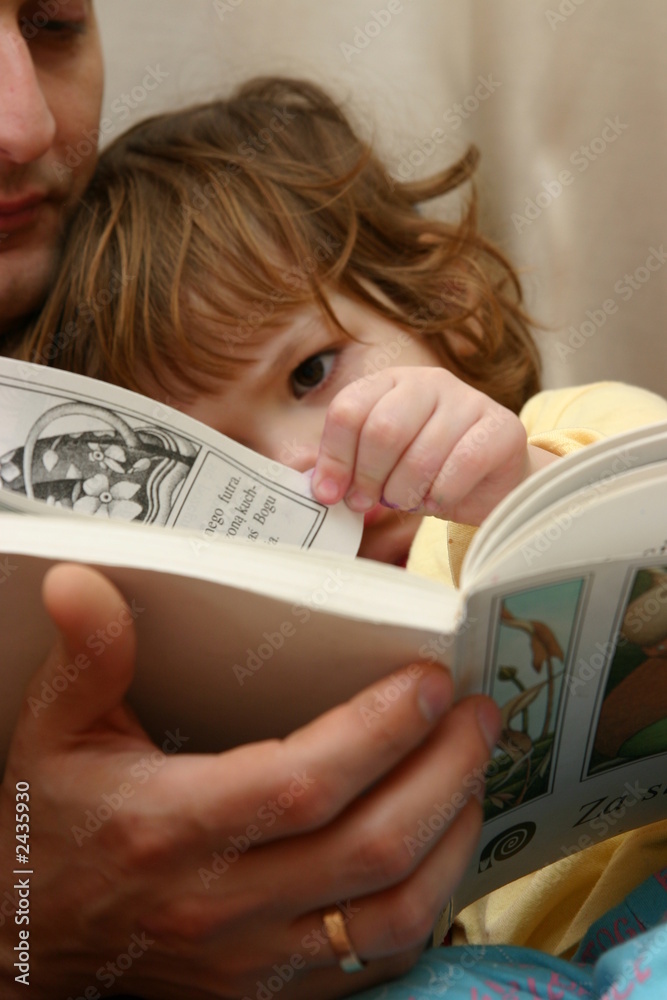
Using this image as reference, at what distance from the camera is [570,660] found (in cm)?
44

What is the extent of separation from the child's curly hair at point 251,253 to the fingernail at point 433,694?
49cm

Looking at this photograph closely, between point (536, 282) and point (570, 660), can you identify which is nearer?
point (570, 660)

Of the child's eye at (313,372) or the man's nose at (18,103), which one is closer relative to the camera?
the man's nose at (18,103)

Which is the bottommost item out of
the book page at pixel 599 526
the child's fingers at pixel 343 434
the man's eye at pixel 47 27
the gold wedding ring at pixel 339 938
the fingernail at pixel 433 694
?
the gold wedding ring at pixel 339 938

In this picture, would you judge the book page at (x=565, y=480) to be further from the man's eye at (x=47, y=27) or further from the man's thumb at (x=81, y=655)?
the man's eye at (x=47, y=27)

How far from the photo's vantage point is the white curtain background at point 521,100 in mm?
992

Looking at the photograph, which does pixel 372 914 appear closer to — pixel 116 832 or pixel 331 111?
pixel 116 832

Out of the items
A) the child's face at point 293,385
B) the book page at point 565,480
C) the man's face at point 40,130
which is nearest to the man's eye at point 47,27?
the man's face at point 40,130

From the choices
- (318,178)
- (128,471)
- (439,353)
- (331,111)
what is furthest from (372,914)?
(331,111)

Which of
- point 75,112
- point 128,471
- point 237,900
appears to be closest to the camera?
point 237,900

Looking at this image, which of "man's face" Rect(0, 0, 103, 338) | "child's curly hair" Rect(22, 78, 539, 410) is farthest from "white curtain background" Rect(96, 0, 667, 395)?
"man's face" Rect(0, 0, 103, 338)

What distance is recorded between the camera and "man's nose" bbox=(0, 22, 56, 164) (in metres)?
0.74

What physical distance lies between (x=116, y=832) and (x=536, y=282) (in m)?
0.90

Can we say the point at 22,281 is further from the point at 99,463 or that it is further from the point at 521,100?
the point at 521,100
